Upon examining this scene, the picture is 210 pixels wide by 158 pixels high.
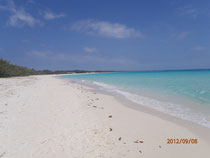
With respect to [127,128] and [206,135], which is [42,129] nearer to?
[127,128]

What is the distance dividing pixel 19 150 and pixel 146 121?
14.9ft

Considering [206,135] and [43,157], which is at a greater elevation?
[43,157]

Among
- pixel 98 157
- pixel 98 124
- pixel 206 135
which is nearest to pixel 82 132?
pixel 98 124

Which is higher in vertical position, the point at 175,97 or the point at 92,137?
the point at 92,137

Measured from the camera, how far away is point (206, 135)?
384cm
